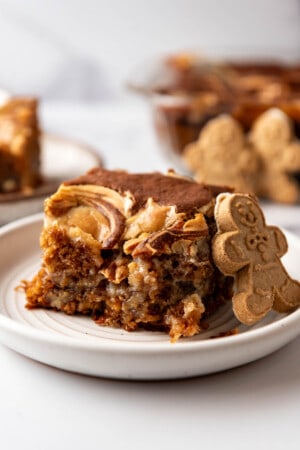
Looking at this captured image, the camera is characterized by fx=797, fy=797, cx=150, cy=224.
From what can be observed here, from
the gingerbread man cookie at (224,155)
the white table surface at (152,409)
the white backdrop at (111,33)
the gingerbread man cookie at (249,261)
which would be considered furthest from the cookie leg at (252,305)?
the white backdrop at (111,33)

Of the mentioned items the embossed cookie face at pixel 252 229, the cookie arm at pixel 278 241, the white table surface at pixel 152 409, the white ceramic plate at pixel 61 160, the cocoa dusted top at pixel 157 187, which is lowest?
the white table surface at pixel 152 409

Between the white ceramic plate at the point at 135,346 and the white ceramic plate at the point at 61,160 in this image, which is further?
the white ceramic plate at the point at 61,160

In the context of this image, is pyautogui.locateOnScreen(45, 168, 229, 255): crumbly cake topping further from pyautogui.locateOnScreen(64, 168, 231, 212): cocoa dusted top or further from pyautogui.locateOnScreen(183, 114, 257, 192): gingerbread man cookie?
pyautogui.locateOnScreen(183, 114, 257, 192): gingerbread man cookie

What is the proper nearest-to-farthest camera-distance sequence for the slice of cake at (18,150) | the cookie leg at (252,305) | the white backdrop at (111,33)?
the cookie leg at (252,305) < the slice of cake at (18,150) < the white backdrop at (111,33)

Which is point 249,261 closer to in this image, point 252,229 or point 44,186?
point 252,229

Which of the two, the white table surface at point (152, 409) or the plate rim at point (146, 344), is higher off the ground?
the plate rim at point (146, 344)

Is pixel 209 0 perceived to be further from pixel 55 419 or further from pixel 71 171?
pixel 55 419

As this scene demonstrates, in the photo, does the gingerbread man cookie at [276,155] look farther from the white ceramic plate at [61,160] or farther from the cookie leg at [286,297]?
the cookie leg at [286,297]
